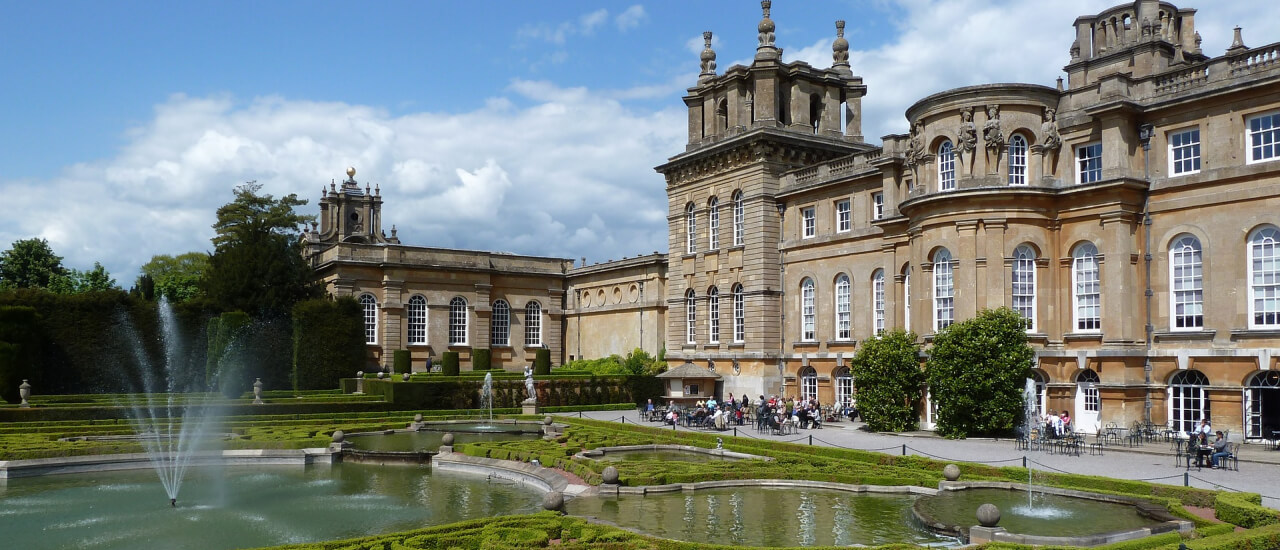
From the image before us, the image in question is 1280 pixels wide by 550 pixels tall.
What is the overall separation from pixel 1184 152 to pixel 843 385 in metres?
15.2

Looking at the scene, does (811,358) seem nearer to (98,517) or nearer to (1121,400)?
(1121,400)

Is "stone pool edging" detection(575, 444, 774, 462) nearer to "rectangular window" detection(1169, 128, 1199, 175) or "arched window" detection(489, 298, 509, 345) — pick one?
"rectangular window" detection(1169, 128, 1199, 175)

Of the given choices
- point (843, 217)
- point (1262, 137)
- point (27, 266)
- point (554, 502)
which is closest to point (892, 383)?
point (843, 217)

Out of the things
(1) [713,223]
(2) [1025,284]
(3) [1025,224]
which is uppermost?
(1) [713,223]

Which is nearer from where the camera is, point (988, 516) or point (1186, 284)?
point (988, 516)

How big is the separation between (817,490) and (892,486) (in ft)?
5.08

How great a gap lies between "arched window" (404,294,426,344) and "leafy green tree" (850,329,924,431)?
33237 millimetres

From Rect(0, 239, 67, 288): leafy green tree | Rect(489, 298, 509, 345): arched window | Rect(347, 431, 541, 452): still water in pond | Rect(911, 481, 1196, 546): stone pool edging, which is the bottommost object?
Rect(347, 431, 541, 452): still water in pond

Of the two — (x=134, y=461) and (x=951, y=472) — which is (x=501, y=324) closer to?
(x=134, y=461)

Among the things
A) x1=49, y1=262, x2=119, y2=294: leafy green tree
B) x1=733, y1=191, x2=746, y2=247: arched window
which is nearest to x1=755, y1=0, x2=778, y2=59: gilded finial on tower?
x1=733, y1=191, x2=746, y2=247: arched window

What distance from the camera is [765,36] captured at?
140 ft

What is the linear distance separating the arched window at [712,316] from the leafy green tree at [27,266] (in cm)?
4363

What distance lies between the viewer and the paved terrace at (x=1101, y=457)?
1959 cm

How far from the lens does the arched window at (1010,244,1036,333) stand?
1170 inches
